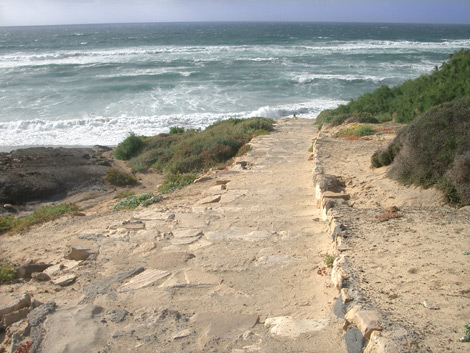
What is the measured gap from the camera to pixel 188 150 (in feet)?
44.2

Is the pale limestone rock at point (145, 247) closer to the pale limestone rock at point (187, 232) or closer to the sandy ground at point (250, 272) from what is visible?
the sandy ground at point (250, 272)

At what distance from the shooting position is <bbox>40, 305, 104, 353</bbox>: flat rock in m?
3.37

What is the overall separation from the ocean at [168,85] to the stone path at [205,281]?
590 inches

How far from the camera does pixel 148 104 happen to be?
26.9 m

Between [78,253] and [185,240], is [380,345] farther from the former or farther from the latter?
[78,253]

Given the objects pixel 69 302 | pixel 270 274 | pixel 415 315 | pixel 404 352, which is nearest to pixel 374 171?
pixel 270 274

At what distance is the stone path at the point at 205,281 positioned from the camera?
3.38 metres

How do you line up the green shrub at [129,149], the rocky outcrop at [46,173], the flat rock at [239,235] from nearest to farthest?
the flat rock at [239,235], the rocky outcrop at [46,173], the green shrub at [129,149]

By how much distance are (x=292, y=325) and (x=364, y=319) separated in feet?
2.10

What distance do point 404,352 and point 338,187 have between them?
425cm

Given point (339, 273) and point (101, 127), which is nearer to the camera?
point (339, 273)

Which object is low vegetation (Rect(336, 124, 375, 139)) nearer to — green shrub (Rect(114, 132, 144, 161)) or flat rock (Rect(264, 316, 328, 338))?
flat rock (Rect(264, 316, 328, 338))

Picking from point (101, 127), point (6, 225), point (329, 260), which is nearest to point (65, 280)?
point (329, 260)

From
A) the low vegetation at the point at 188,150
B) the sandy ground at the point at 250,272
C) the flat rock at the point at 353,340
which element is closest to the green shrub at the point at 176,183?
the low vegetation at the point at 188,150
